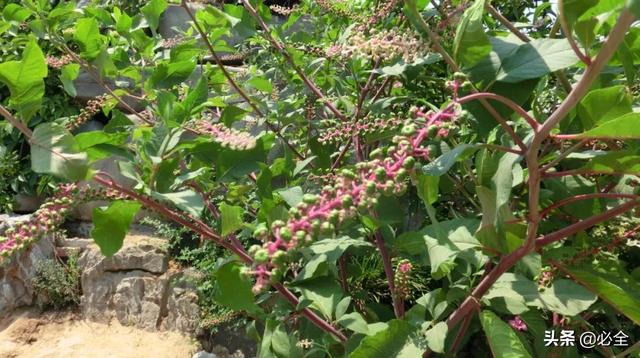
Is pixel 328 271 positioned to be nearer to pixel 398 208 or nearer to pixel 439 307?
pixel 398 208

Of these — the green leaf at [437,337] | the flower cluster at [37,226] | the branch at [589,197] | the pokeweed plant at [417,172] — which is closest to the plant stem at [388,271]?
the pokeweed plant at [417,172]

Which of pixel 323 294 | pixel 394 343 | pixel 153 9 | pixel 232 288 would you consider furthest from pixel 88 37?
pixel 394 343

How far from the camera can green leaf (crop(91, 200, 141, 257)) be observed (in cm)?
125

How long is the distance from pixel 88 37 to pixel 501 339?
154 cm

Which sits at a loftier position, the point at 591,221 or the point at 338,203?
the point at 338,203

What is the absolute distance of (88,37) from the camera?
173 cm

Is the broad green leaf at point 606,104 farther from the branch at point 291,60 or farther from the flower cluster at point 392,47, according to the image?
the branch at point 291,60

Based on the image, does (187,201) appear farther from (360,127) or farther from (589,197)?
(589,197)

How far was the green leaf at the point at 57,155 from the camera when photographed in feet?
3.28

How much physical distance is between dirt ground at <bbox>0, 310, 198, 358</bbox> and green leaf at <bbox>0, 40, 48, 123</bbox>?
10.3 ft

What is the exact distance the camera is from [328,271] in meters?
1.70

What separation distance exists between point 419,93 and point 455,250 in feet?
2.87

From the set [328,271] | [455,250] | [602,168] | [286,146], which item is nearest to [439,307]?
[455,250]

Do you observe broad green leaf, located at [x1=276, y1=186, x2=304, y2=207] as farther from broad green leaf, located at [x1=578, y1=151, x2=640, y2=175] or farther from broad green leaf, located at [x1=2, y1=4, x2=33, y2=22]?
broad green leaf, located at [x1=2, y1=4, x2=33, y2=22]
